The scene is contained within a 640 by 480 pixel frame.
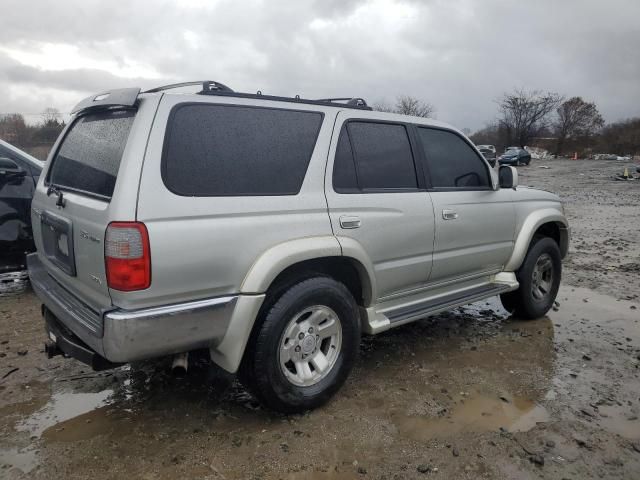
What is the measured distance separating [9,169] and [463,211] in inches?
180

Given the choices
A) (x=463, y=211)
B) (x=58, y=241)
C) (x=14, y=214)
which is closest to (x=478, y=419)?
(x=463, y=211)

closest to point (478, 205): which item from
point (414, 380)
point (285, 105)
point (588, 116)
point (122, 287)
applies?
point (414, 380)

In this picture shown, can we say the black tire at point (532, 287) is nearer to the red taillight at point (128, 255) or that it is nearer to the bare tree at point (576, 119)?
the red taillight at point (128, 255)

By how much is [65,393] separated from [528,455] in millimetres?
2964

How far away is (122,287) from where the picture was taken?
2352mm

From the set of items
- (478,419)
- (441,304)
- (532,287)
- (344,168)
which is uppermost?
(344,168)

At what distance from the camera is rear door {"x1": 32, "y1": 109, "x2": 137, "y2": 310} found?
2492 mm

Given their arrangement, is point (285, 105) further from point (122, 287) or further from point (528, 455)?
point (528, 455)

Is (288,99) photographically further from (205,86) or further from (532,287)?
(532,287)

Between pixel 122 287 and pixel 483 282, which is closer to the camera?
pixel 122 287

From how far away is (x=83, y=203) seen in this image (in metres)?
2.64

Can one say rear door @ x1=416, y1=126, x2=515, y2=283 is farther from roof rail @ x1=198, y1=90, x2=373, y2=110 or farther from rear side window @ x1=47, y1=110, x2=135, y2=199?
rear side window @ x1=47, y1=110, x2=135, y2=199

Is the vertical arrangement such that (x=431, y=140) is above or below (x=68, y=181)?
above

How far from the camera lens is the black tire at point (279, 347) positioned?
2.76 m
